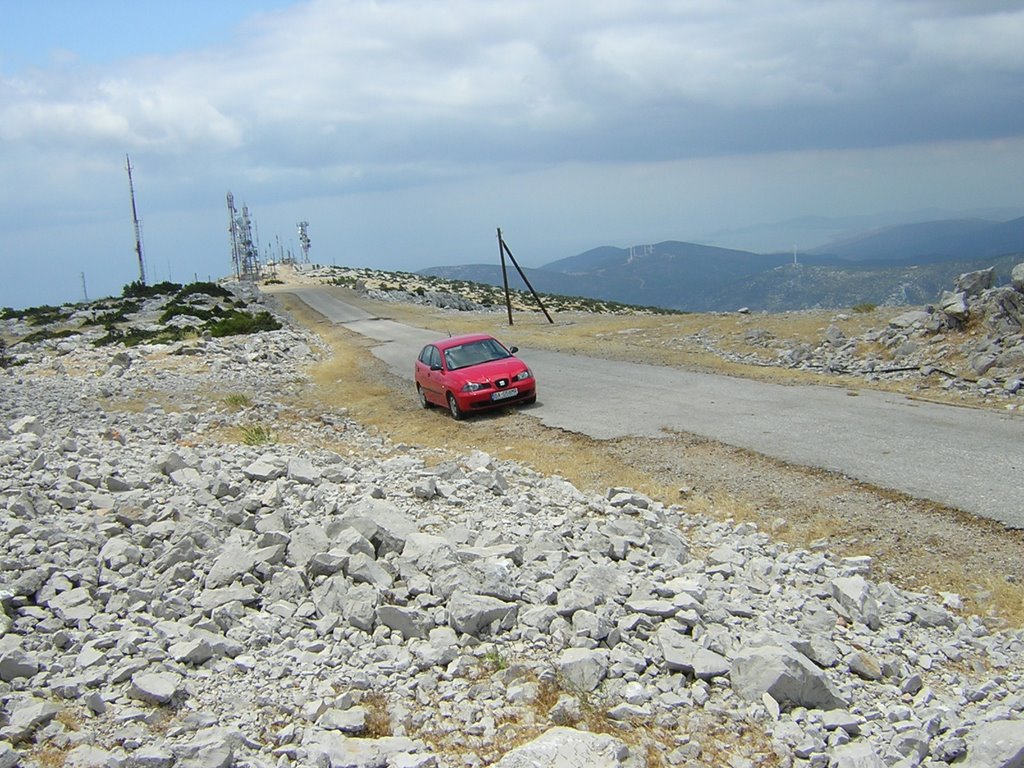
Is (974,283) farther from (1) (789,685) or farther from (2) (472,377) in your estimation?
(1) (789,685)

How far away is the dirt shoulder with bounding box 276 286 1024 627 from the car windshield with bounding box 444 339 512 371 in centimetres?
115

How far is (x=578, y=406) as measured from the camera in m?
16.2

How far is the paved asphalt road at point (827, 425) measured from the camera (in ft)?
31.0

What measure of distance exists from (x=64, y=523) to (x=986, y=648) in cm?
812

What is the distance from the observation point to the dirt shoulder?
7258mm

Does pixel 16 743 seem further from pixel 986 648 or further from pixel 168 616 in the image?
pixel 986 648

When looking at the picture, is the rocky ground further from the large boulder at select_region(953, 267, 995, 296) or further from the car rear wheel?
the large boulder at select_region(953, 267, 995, 296)

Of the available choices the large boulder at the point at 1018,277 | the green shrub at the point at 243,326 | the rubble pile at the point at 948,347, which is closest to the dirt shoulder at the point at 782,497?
the rubble pile at the point at 948,347

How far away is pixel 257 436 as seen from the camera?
13609mm

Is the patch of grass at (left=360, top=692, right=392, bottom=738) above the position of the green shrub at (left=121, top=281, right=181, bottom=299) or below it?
below

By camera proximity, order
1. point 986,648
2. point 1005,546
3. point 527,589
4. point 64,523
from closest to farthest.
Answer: point 986,648, point 527,589, point 1005,546, point 64,523

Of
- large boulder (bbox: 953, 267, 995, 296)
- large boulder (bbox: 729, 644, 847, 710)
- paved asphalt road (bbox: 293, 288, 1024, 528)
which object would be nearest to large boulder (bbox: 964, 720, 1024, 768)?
large boulder (bbox: 729, 644, 847, 710)

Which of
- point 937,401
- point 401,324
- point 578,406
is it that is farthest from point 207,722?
point 401,324

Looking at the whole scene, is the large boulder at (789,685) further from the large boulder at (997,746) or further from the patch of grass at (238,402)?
the patch of grass at (238,402)
